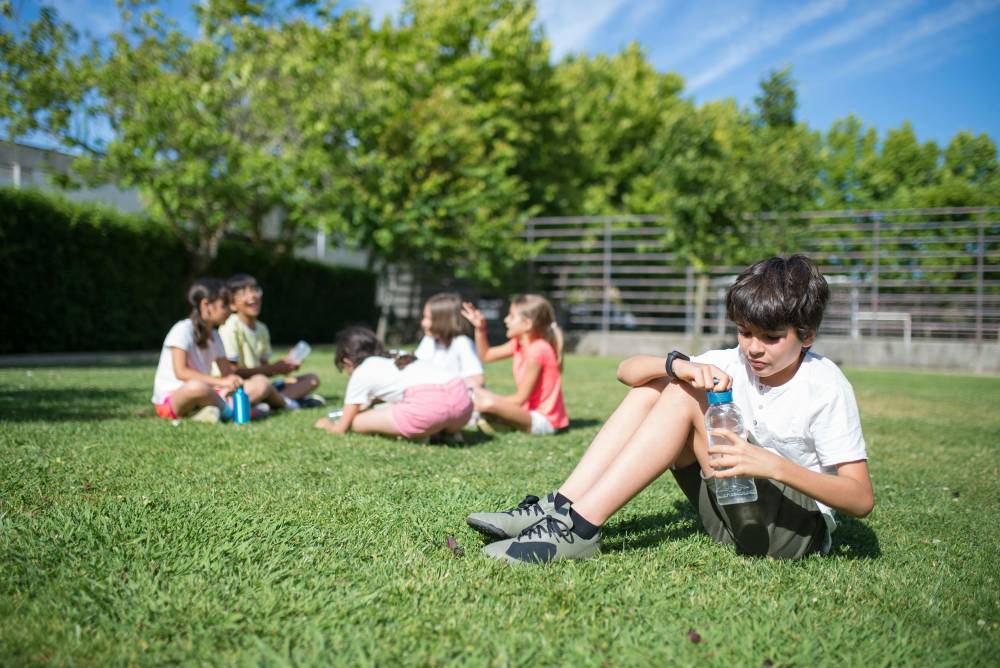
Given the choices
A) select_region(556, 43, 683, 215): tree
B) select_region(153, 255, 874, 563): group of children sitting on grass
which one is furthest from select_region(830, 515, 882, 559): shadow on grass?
select_region(556, 43, 683, 215): tree

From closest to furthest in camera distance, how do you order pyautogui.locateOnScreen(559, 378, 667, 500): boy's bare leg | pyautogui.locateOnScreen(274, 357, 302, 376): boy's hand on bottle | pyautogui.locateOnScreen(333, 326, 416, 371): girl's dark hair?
pyautogui.locateOnScreen(559, 378, 667, 500): boy's bare leg < pyautogui.locateOnScreen(333, 326, 416, 371): girl's dark hair < pyautogui.locateOnScreen(274, 357, 302, 376): boy's hand on bottle

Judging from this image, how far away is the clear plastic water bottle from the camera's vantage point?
2576mm

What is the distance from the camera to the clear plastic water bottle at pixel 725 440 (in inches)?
101

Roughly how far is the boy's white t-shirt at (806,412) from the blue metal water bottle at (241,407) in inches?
160

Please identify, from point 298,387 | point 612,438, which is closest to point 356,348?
point 298,387

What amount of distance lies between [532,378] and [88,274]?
11.0m

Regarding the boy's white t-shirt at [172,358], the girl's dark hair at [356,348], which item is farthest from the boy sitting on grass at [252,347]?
the girl's dark hair at [356,348]

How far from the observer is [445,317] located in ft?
19.7

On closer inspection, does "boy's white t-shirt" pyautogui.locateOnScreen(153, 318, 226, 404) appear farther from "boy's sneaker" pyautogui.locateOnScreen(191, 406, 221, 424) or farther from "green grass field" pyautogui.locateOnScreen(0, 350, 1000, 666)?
"green grass field" pyautogui.locateOnScreen(0, 350, 1000, 666)

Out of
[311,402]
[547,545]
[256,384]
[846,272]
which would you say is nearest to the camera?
[547,545]

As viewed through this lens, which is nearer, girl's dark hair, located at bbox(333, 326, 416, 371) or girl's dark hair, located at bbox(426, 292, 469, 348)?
girl's dark hair, located at bbox(333, 326, 416, 371)

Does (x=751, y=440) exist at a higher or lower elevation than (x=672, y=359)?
lower

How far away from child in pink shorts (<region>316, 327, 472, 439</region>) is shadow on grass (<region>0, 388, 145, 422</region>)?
191 cm

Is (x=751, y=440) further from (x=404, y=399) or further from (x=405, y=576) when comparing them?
(x=404, y=399)
